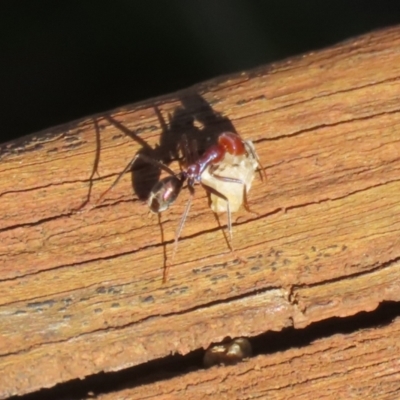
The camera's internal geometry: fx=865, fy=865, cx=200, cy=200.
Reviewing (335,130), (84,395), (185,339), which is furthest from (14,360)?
(335,130)

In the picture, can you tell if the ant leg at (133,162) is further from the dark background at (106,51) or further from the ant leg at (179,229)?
the dark background at (106,51)

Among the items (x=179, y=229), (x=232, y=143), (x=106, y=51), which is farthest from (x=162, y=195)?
(x=106, y=51)

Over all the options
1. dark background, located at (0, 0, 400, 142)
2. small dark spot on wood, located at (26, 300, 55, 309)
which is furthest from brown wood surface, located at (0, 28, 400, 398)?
dark background, located at (0, 0, 400, 142)

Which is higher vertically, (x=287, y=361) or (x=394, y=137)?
(x=394, y=137)

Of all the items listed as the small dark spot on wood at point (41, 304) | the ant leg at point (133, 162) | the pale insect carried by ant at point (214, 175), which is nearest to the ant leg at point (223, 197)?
the pale insect carried by ant at point (214, 175)

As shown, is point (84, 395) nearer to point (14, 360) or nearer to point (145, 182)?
point (14, 360)

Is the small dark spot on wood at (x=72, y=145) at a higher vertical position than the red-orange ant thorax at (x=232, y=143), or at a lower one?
higher

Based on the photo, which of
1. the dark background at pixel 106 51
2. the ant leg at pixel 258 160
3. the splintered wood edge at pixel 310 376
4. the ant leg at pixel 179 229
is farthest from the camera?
the dark background at pixel 106 51
